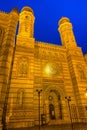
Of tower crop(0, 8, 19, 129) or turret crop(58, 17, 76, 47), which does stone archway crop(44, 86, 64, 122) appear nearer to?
tower crop(0, 8, 19, 129)

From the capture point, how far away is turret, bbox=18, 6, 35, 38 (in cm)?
1777

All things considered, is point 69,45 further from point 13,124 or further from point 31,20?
point 13,124

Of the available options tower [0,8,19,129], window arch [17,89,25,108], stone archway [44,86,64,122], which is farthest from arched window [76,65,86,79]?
tower [0,8,19,129]

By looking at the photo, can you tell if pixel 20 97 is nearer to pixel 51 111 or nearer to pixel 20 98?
pixel 20 98

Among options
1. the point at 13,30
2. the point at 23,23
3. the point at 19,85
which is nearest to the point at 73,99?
the point at 19,85

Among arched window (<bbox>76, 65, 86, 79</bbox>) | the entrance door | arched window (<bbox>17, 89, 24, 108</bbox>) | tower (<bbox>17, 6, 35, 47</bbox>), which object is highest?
tower (<bbox>17, 6, 35, 47</bbox>)

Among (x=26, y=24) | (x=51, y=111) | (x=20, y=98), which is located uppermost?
(x=26, y=24)

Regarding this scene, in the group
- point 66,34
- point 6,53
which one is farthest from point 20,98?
point 66,34

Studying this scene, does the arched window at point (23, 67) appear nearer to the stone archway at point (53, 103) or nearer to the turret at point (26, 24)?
the stone archway at point (53, 103)

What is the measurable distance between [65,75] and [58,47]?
16.1ft

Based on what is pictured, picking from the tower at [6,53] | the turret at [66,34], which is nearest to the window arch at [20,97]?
the tower at [6,53]

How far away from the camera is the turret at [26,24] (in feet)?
58.3

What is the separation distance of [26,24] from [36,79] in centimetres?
978

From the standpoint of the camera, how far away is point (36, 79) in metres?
14.5
